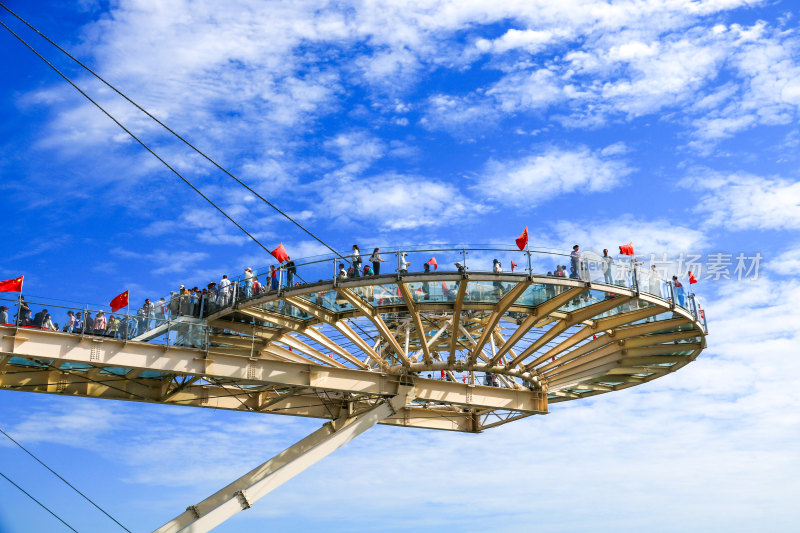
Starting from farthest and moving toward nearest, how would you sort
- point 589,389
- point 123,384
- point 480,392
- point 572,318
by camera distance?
point 589,389 < point 480,392 < point 123,384 < point 572,318

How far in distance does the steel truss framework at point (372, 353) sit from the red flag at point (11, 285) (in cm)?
263

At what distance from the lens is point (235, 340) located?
123ft

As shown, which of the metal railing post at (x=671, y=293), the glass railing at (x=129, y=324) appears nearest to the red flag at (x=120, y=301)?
the glass railing at (x=129, y=324)

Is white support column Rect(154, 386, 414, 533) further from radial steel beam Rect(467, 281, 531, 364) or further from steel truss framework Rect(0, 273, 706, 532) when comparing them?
radial steel beam Rect(467, 281, 531, 364)

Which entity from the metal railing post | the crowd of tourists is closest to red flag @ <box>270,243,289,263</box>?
the crowd of tourists

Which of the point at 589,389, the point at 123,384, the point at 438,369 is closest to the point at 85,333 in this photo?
the point at 123,384

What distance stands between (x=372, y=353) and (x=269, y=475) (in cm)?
663

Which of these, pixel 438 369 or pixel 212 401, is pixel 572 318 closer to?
pixel 438 369

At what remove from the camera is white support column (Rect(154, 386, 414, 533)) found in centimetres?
3222

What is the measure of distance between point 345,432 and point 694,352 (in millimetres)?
16110

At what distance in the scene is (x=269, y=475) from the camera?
3278cm

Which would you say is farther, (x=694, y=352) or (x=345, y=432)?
(x=694, y=352)

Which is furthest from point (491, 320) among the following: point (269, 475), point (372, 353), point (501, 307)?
point (269, 475)

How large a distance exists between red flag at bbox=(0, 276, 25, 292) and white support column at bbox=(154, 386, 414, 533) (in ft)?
36.1
